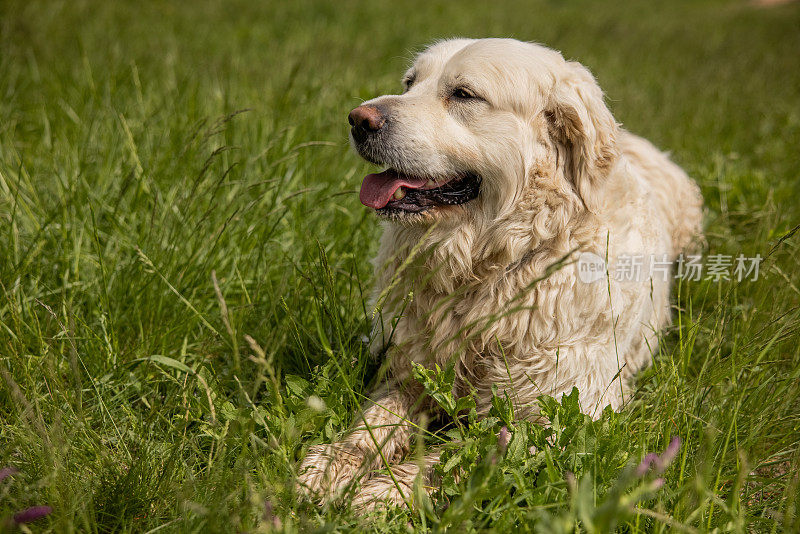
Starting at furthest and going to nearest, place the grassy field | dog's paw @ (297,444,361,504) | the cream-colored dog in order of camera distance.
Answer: the cream-colored dog < dog's paw @ (297,444,361,504) < the grassy field

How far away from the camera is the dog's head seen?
221 centimetres

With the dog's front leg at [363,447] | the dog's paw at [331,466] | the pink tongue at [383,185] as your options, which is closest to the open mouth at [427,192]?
the pink tongue at [383,185]

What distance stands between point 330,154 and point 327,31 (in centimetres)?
401

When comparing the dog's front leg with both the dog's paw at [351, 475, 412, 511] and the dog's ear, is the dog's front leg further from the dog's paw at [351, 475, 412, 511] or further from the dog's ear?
the dog's ear

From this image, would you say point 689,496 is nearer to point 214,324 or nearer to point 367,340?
point 367,340

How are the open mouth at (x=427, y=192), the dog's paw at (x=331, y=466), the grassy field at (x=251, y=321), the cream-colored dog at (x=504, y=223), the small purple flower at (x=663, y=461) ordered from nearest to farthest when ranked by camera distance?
the small purple flower at (x=663, y=461)
the grassy field at (x=251, y=321)
the dog's paw at (x=331, y=466)
the cream-colored dog at (x=504, y=223)
the open mouth at (x=427, y=192)

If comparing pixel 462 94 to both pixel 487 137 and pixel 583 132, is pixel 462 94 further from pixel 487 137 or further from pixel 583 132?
pixel 583 132

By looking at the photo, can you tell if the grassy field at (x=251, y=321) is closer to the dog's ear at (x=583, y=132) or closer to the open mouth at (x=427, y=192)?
the open mouth at (x=427, y=192)

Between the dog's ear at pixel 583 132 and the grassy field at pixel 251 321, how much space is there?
0.61 m

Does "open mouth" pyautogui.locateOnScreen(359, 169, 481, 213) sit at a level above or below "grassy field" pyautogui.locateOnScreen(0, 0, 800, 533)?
above

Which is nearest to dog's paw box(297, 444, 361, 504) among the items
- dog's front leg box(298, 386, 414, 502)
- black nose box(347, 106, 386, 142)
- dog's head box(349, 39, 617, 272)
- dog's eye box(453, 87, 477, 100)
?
dog's front leg box(298, 386, 414, 502)

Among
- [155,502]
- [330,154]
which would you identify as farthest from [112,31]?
[155,502]

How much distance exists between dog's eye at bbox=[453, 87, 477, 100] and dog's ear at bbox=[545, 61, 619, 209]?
29 cm

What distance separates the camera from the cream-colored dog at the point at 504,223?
218cm
